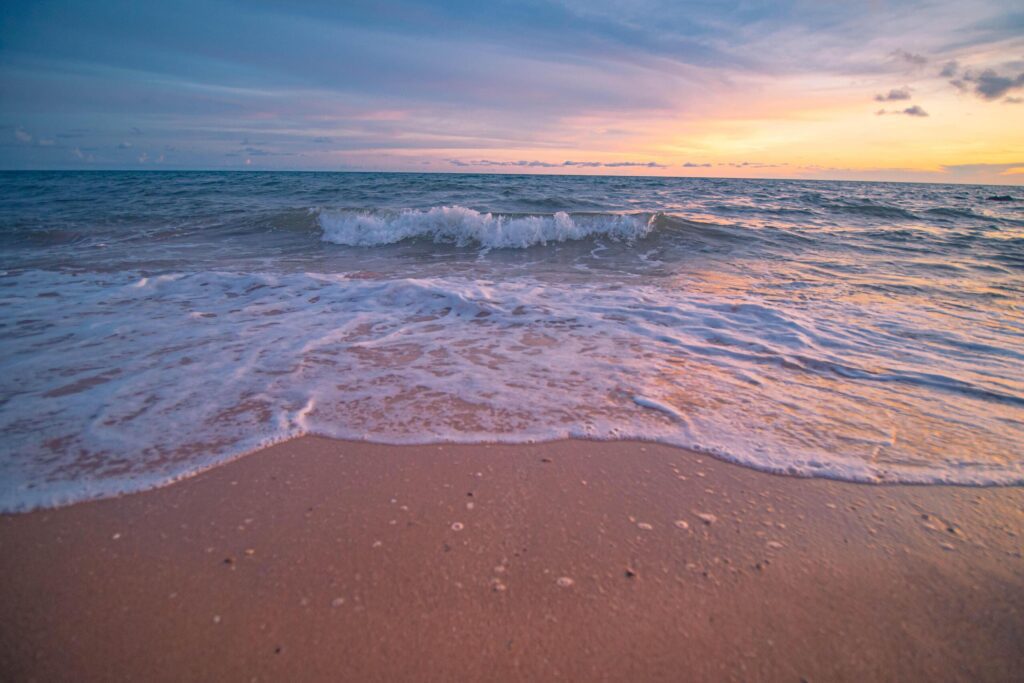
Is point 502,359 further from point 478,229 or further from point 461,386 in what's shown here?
point 478,229

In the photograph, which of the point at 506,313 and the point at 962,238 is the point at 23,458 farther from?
the point at 962,238

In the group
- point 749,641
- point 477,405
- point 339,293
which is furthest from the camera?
point 339,293

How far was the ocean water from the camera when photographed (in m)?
2.60

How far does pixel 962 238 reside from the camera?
1203 cm

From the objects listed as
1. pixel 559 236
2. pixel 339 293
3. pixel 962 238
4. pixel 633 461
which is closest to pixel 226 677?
pixel 633 461

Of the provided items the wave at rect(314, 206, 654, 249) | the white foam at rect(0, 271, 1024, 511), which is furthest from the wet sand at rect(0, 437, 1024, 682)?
the wave at rect(314, 206, 654, 249)

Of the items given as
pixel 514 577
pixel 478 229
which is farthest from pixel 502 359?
pixel 478 229

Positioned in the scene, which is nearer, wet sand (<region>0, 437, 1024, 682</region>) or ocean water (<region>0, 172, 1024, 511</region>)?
wet sand (<region>0, 437, 1024, 682</region>)

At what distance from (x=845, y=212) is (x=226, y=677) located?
21678 millimetres

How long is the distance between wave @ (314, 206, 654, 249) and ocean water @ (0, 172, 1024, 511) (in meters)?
2.10

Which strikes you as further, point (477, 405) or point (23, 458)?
point (477, 405)

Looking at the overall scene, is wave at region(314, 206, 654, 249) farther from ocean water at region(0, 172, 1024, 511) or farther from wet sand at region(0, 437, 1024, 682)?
wet sand at region(0, 437, 1024, 682)

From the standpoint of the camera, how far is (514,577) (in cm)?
172

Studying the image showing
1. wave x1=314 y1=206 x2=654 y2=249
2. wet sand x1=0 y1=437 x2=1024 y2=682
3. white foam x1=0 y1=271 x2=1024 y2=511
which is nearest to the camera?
wet sand x1=0 y1=437 x2=1024 y2=682
